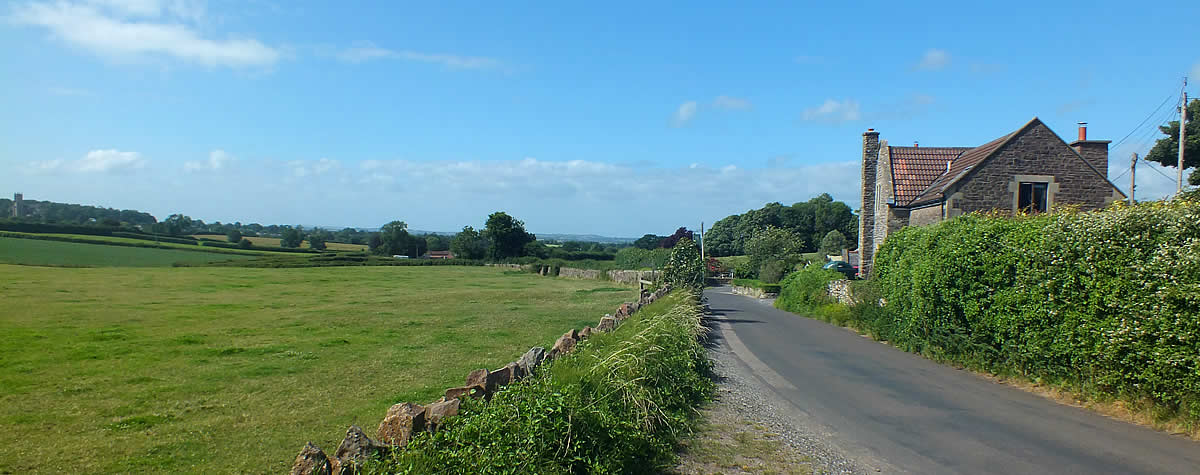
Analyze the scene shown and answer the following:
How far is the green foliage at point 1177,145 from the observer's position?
2803 centimetres

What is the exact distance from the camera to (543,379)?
21.1 ft

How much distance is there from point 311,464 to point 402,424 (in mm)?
721

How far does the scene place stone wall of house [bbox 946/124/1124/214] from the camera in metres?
23.8

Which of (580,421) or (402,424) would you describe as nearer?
(402,424)

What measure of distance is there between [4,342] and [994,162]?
31182 mm

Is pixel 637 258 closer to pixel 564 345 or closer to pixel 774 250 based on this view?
pixel 774 250

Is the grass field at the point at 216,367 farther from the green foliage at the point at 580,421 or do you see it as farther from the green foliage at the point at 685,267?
the green foliage at the point at 685,267

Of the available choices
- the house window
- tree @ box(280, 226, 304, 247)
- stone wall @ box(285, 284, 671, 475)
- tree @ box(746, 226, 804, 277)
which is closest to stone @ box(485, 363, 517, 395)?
stone wall @ box(285, 284, 671, 475)

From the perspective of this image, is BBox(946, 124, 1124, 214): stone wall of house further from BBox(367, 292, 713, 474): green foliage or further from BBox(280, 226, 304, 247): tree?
BBox(280, 226, 304, 247): tree

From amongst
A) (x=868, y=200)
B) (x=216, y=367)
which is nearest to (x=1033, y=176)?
(x=868, y=200)

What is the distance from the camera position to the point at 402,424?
477cm

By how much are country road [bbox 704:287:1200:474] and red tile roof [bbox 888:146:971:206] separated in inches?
665

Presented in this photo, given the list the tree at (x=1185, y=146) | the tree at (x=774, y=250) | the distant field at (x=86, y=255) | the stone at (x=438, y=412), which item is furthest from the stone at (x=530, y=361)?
the distant field at (x=86, y=255)

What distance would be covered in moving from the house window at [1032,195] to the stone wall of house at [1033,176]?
0.22 meters
